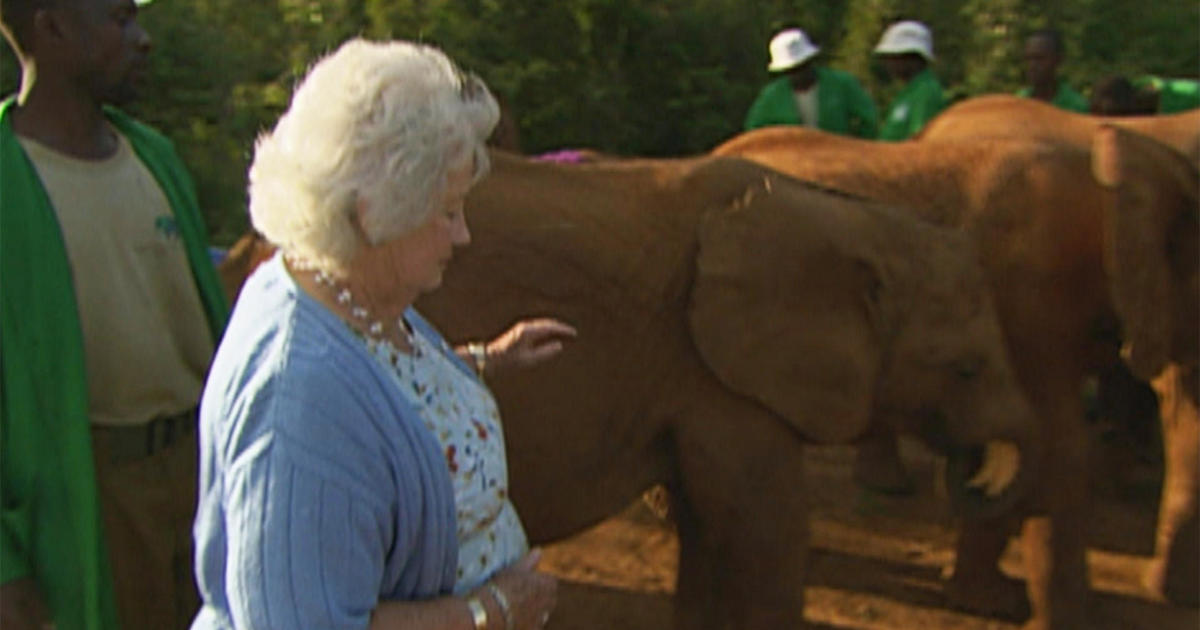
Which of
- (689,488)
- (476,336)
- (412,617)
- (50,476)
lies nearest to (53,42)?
(50,476)

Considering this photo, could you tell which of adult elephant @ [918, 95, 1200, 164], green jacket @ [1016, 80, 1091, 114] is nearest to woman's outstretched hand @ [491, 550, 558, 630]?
adult elephant @ [918, 95, 1200, 164]

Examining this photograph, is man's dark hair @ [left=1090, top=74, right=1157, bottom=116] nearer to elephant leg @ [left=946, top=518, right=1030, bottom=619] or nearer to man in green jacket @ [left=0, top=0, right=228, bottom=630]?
elephant leg @ [left=946, top=518, right=1030, bottom=619]

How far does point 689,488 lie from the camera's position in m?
3.76

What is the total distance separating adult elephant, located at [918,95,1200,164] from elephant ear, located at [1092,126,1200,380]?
728 mm

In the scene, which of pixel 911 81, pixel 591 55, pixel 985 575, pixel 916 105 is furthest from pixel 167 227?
pixel 591 55

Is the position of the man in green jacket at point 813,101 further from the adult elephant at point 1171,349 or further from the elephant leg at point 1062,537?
the elephant leg at point 1062,537

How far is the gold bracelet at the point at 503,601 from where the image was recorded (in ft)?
5.79

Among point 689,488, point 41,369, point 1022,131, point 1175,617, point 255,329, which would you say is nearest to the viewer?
point 255,329

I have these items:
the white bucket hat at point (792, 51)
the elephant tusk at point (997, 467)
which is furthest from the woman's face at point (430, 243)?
the white bucket hat at point (792, 51)

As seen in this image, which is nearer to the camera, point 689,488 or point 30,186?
point 30,186

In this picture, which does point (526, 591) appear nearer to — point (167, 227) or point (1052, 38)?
point (167, 227)

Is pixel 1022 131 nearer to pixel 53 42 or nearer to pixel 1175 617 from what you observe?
pixel 1175 617

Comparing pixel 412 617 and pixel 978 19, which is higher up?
pixel 412 617

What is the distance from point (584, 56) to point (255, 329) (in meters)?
8.29
